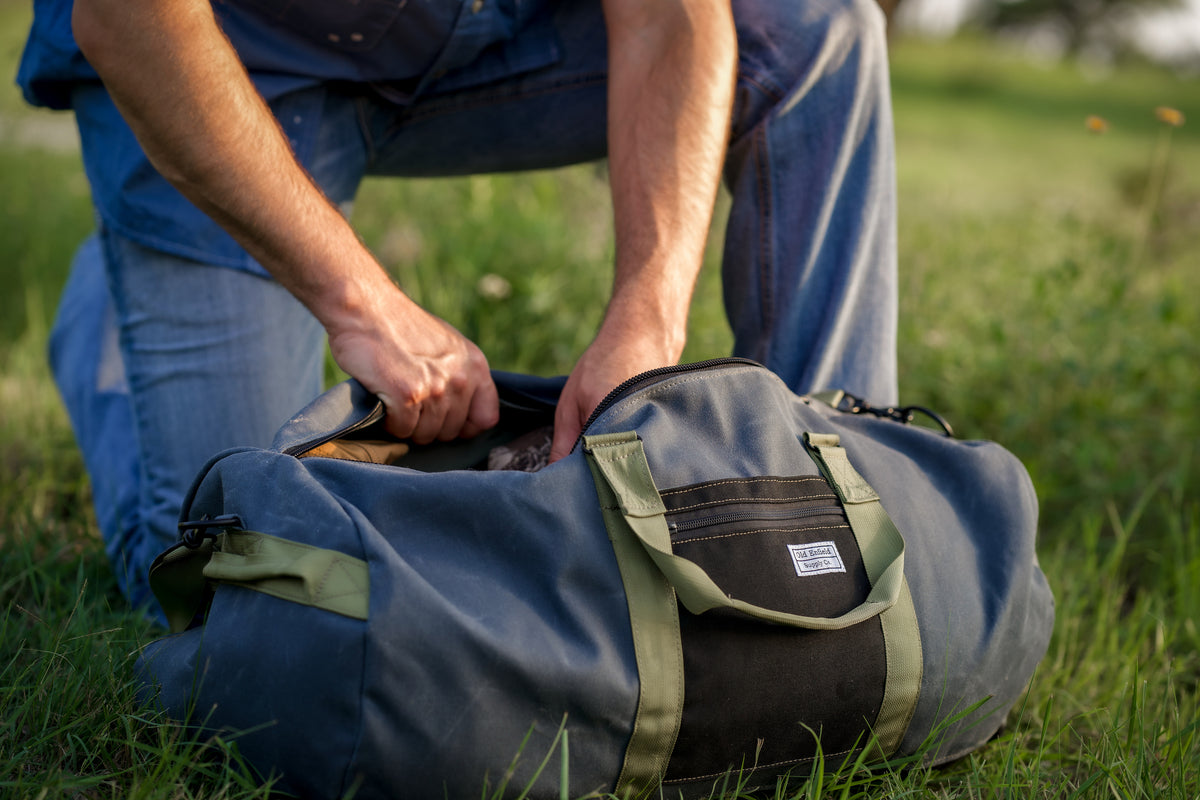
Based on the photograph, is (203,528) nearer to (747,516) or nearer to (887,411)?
(747,516)

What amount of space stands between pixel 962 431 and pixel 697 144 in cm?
142

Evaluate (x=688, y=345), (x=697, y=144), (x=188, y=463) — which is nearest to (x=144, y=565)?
(x=188, y=463)

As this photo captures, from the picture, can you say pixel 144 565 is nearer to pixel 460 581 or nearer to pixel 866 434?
pixel 460 581

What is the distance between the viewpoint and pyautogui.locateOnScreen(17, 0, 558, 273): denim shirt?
5.78 ft

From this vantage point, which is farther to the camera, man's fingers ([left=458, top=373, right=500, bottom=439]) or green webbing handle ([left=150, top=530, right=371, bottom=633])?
man's fingers ([left=458, top=373, right=500, bottom=439])

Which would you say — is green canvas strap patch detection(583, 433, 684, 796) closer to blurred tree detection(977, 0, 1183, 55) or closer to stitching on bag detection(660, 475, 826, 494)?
stitching on bag detection(660, 475, 826, 494)

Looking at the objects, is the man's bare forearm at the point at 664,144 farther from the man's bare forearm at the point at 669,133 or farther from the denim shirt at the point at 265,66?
the denim shirt at the point at 265,66

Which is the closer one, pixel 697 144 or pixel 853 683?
pixel 853 683

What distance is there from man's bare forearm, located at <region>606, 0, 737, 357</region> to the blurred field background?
2.88ft

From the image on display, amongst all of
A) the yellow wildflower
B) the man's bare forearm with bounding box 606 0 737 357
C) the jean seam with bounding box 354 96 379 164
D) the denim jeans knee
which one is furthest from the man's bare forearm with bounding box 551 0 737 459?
the yellow wildflower

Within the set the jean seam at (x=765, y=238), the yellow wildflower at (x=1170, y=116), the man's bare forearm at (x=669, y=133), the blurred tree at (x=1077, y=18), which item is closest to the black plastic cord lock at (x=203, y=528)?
the man's bare forearm at (x=669, y=133)

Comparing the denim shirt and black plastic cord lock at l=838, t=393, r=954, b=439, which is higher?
the denim shirt

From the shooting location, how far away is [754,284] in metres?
1.86

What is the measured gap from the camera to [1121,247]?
2906mm
